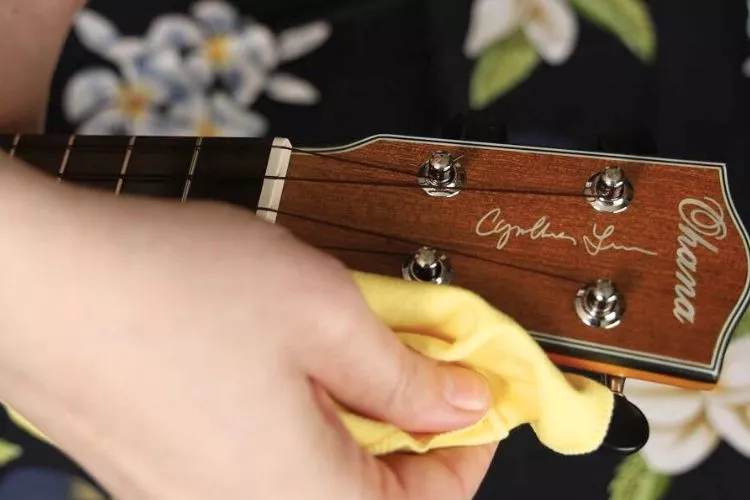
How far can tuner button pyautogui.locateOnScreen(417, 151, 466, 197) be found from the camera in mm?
560

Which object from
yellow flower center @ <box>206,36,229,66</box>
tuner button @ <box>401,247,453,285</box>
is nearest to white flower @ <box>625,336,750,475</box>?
tuner button @ <box>401,247,453,285</box>

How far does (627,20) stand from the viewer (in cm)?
82

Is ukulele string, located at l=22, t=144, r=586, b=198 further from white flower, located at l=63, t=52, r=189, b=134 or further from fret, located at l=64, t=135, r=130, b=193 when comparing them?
white flower, located at l=63, t=52, r=189, b=134

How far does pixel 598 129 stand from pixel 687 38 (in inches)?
5.1

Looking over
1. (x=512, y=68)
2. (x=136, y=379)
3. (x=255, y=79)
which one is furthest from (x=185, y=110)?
(x=136, y=379)

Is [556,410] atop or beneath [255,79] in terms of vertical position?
beneath

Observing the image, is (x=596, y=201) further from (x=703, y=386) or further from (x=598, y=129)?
(x=598, y=129)

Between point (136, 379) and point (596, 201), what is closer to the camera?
point (136, 379)

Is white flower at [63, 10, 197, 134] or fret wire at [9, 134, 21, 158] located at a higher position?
white flower at [63, 10, 197, 134]

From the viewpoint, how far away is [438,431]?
1.59 feet

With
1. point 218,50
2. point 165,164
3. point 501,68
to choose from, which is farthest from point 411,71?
point 165,164

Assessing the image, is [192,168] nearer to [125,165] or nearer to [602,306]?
[125,165]

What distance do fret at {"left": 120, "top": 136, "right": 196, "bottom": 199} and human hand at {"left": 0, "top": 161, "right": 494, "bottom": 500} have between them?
0.52 feet
